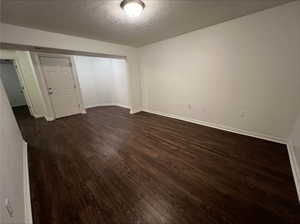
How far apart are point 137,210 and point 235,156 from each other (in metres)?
1.66

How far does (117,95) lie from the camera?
224 inches

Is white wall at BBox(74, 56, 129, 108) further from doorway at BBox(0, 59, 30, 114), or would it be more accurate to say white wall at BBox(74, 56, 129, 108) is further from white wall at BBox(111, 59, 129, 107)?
doorway at BBox(0, 59, 30, 114)

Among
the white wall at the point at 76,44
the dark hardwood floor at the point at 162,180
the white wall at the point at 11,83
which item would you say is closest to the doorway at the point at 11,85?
the white wall at the point at 11,83

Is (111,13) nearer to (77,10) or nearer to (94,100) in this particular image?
(77,10)

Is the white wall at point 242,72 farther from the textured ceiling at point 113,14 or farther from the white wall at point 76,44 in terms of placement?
the white wall at point 76,44

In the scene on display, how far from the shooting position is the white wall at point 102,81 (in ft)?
17.2

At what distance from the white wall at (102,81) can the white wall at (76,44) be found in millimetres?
941

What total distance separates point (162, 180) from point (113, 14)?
8.26 feet

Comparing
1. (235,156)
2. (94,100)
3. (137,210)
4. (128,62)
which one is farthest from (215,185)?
(94,100)

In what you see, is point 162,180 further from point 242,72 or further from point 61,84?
point 61,84

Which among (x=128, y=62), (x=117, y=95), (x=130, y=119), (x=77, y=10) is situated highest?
(x=77, y=10)

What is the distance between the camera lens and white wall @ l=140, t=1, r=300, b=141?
1.93 meters

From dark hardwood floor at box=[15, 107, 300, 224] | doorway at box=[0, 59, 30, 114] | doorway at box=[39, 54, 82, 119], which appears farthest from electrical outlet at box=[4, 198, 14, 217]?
doorway at box=[0, 59, 30, 114]

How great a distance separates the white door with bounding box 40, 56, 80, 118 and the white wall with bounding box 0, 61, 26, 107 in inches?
149
